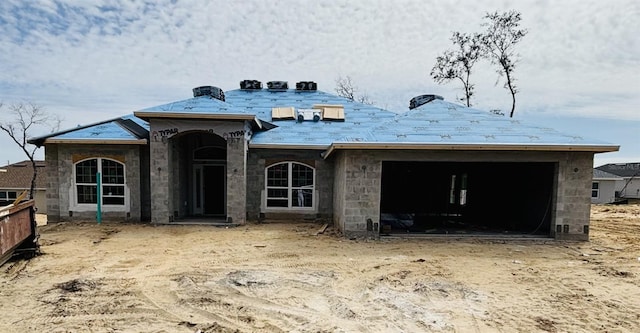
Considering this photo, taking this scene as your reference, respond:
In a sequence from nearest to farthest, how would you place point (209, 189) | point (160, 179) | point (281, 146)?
point (160, 179), point (281, 146), point (209, 189)

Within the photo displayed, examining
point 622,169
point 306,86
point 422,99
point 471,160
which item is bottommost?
point 622,169

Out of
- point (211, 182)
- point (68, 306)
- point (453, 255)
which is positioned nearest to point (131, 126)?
point (211, 182)

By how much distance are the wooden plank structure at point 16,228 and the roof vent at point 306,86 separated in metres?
12.8

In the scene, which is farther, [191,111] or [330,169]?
[330,169]

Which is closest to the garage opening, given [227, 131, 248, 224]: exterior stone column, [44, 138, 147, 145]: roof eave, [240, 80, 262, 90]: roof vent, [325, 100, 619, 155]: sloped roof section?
[325, 100, 619, 155]: sloped roof section

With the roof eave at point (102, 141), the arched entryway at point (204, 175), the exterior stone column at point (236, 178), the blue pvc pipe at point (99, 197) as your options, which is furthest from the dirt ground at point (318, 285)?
the arched entryway at point (204, 175)

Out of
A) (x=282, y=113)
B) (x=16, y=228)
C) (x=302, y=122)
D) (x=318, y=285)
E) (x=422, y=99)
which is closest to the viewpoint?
(x=318, y=285)

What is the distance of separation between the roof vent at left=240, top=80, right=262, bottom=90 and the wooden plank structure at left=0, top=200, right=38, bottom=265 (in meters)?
12.1

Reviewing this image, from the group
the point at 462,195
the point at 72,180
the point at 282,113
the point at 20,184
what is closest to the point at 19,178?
the point at 20,184

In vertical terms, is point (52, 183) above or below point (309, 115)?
below

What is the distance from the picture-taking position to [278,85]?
18578 mm

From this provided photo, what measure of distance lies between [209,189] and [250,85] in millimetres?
6597

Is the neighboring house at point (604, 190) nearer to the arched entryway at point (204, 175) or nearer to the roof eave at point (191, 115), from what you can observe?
the arched entryway at point (204, 175)

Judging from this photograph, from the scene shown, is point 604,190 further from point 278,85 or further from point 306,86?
point 278,85
